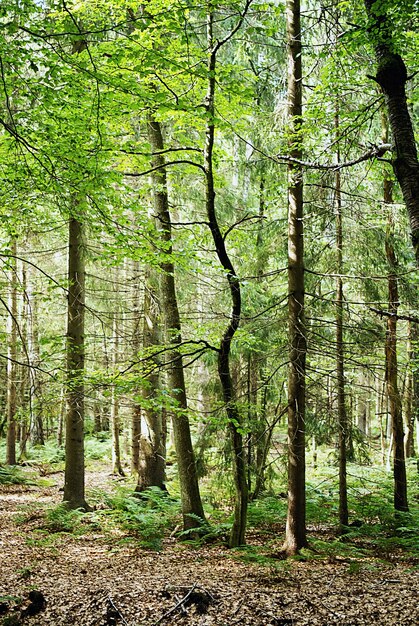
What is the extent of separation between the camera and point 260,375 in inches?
508

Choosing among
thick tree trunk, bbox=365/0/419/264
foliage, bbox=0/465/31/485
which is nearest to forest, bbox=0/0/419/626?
→ thick tree trunk, bbox=365/0/419/264

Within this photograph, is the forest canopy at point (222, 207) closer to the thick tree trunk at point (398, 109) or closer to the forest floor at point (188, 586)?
the thick tree trunk at point (398, 109)

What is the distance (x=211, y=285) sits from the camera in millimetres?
8625

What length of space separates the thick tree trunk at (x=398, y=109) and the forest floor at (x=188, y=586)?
383 centimetres

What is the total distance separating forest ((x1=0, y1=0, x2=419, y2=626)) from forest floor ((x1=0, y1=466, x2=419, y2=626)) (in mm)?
38

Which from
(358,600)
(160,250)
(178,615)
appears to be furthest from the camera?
(160,250)

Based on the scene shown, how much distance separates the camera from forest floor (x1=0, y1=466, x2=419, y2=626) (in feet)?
16.3

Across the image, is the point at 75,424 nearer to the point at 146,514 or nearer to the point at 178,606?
the point at 146,514

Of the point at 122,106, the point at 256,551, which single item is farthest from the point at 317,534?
the point at 122,106

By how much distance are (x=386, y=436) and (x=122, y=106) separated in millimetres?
25110

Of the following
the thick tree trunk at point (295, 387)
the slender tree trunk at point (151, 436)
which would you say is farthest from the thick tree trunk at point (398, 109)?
the slender tree trunk at point (151, 436)

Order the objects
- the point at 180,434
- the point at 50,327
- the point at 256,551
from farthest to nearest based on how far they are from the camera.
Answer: the point at 50,327 → the point at 180,434 → the point at 256,551

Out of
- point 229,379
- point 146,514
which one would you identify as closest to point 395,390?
point 229,379

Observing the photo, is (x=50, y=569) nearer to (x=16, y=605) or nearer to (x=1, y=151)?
(x=16, y=605)
